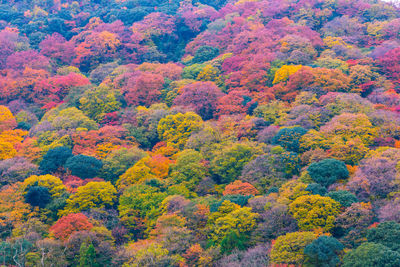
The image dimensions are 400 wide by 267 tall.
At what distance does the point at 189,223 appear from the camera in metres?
32.4

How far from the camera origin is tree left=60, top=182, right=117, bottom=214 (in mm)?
35688

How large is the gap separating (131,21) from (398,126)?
66.3m

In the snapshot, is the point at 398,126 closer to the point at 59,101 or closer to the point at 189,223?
the point at 189,223

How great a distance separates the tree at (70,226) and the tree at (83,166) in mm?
9309

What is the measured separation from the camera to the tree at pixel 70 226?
31.4m

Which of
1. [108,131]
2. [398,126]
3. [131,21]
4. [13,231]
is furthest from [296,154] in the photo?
[131,21]

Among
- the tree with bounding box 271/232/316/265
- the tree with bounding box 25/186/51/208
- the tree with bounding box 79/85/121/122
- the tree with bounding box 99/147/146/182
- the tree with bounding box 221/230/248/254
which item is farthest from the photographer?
the tree with bounding box 79/85/121/122

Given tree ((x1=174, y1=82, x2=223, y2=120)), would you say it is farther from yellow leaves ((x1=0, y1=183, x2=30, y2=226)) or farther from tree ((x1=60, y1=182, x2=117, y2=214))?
yellow leaves ((x1=0, y1=183, x2=30, y2=226))

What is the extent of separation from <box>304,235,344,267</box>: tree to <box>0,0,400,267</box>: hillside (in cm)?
9

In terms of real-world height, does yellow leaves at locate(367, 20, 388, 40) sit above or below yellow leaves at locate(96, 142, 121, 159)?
above

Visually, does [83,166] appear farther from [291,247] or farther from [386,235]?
[386,235]

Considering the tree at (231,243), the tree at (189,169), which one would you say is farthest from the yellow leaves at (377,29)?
the tree at (231,243)

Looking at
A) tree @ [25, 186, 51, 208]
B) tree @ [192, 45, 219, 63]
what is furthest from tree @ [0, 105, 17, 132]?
tree @ [192, 45, 219, 63]

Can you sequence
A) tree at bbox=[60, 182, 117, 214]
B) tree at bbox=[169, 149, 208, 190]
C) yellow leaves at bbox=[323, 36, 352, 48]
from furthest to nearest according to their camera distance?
yellow leaves at bbox=[323, 36, 352, 48]
tree at bbox=[169, 149, 208, 190]
tree at bbox=[60, 182, 117, 214]
